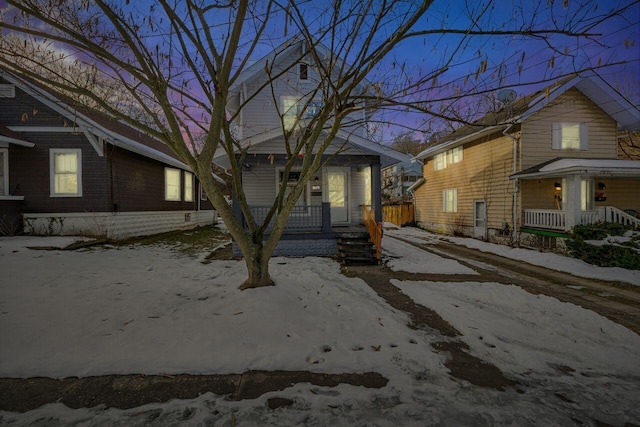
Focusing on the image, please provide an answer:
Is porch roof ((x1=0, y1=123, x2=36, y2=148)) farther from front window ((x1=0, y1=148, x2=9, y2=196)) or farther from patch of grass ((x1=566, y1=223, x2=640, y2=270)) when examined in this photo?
patch of grass ((x1=566, y1=223, x2=640, y2=270))

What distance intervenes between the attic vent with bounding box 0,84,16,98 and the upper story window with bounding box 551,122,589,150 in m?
21.9

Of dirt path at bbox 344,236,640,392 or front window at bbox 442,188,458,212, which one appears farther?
front window at bbox 442,188,458,212

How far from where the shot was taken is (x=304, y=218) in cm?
941

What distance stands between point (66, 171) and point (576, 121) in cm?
2139

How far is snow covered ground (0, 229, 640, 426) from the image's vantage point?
78.7 inches

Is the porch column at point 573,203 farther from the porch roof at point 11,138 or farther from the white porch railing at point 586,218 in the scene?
the porch roof at point 11,138

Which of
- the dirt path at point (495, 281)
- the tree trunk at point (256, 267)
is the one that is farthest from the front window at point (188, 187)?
the tree trunk at point (256, 267)

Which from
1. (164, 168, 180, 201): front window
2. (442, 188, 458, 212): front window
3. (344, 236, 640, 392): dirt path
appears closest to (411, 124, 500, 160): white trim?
(442, 188, 458, 212): front window

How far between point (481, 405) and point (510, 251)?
Result: 1013cm

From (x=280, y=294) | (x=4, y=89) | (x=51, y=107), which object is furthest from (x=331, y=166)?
(x=4, y=89)

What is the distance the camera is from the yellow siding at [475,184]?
12.5 meters

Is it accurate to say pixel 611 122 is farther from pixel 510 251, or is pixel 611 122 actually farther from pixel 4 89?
pixel 4 89

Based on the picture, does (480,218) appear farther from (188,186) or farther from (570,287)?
(188,186)

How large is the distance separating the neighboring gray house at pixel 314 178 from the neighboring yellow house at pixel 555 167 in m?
5.24
